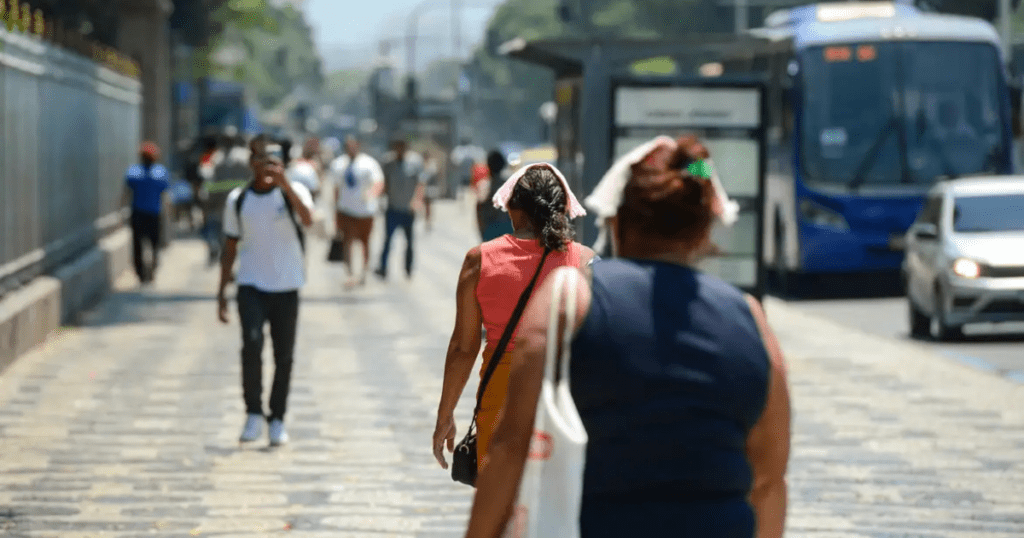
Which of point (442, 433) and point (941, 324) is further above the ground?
point (442, 433)

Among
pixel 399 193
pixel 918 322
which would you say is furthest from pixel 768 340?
pixel 399 193

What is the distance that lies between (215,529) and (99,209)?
16361 mm

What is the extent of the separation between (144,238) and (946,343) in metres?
9.55

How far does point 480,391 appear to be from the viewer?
5.91 metres

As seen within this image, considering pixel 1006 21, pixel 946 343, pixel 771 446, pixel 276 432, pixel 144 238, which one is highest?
pixel 1006 21

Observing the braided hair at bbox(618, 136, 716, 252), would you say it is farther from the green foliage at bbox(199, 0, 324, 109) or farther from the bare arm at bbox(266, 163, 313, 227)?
the green foliage at bbox(199, 0, 324, 109)

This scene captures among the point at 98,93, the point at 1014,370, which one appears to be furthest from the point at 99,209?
the point at 1014,370

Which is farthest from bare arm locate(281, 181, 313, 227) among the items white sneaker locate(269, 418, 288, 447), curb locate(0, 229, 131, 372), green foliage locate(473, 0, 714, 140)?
green foliage locate(473, 0, 714, 140)

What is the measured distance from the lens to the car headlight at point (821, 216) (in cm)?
2334

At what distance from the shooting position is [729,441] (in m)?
3.86

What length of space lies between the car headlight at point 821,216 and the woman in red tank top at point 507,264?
57.5 ft

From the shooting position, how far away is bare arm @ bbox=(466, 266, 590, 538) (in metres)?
3.81

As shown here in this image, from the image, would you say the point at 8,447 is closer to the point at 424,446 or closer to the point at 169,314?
the point at 424,446

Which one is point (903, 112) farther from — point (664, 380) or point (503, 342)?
point (664, 380)
